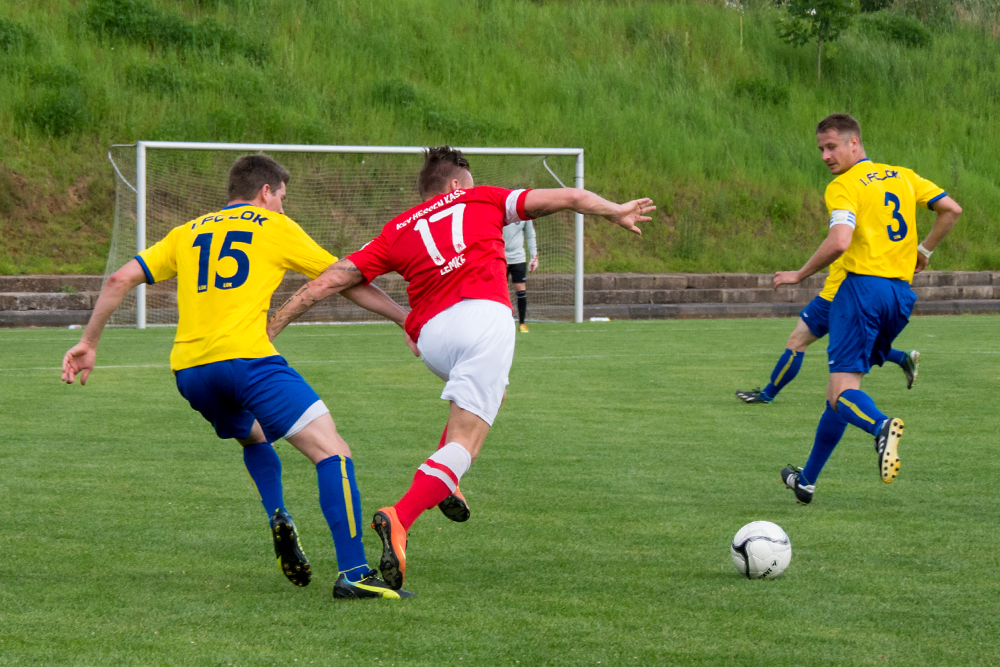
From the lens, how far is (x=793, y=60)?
28.4m

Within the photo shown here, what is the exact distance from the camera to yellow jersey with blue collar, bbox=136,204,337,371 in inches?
160

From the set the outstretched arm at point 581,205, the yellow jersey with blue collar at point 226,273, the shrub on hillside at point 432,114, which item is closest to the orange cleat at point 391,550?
the yellow jersey with blue collar at point 226,273

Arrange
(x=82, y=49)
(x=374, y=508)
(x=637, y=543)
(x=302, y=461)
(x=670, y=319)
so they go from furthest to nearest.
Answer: (x=82, y=49)
(x=670, y=319)
(x=302, y=461)
(x=374, y=508)
(x=637, y=543)

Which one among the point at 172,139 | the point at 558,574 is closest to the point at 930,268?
the point at 172,139

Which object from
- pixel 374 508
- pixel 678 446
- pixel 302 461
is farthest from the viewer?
pixel 678 446

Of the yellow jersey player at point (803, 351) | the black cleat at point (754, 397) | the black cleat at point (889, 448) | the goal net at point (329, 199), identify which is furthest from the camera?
the goal net at point (329, 199)

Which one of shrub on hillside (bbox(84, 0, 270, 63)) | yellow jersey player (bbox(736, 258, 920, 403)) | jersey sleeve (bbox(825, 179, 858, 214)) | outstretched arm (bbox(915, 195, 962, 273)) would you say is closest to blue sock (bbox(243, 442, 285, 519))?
jersey sleeve (bbox(825, 179, 858, 214))

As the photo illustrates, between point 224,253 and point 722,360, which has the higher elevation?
point 224,253

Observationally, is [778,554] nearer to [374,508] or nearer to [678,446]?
[374,508]

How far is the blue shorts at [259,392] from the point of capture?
3943 mm

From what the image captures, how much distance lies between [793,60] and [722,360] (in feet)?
60.2

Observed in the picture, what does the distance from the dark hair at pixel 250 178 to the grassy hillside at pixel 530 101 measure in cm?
1490

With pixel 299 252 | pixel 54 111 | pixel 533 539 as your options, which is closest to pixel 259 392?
pixel 299 252

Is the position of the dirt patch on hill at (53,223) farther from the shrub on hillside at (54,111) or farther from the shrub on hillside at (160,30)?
the shrub on hillside at (160,30)
